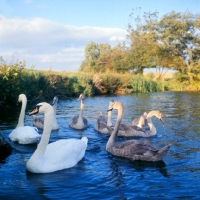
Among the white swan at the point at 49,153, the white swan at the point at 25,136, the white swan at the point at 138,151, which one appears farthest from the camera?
the white swan at the point at 25,136

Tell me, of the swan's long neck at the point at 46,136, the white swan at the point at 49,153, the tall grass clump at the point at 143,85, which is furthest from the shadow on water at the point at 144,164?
the tall grass clump at the point at 143,85

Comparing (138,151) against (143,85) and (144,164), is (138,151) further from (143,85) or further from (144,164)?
(143,85)

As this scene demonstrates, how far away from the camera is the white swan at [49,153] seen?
6.32 m

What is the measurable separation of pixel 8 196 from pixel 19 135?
3.64 metres

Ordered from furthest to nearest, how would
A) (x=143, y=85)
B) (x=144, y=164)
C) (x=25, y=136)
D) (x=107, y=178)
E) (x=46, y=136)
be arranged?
1. (x=143, y=85)
2. (x=25, y=136)
3. (x=144, y=164)
4. (x=46, y=136)
5. (x=107, y=178)

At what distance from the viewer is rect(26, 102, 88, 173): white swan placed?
20.7ft

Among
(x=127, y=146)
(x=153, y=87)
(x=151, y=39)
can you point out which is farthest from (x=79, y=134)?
(x=151, y=39)

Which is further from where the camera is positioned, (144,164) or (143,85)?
(143,85)

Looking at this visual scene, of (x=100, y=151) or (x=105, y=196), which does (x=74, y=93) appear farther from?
(x=105, y=196)

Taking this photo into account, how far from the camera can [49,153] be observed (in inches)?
261

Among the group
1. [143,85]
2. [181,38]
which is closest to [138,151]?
[143,85]

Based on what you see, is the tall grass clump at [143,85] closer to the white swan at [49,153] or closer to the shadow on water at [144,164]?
the shadow on water at [144,164]

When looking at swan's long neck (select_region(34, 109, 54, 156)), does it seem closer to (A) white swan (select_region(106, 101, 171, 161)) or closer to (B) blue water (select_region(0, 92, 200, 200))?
(B) blue water (select_region(0, 92, 200, 200))

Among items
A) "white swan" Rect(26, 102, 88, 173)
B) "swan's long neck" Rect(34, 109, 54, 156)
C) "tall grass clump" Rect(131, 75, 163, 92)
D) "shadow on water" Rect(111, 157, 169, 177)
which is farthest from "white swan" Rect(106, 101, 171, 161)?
"tall grass clump" Rect(131, 75, 163, 92)
